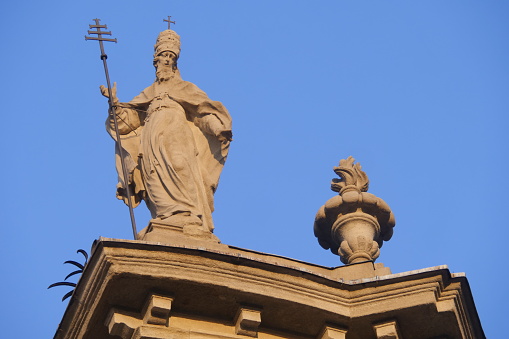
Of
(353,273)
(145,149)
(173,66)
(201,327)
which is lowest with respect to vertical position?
(201,327)

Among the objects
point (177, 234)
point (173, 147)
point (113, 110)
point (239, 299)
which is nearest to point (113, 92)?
point (113, 110)

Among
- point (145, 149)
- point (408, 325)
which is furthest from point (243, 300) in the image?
point (145, 149)

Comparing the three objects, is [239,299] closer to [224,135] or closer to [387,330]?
[387,330]

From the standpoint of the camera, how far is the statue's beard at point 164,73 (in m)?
19.9

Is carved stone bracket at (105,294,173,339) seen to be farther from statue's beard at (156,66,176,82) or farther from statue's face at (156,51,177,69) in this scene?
statue's face at (156,51,177,69)

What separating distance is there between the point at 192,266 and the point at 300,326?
1427 millimetres

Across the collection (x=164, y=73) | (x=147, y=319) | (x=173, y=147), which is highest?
(x=164, y=73)

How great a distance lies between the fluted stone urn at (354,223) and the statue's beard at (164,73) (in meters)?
2.54

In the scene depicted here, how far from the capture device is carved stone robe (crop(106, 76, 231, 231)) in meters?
18.3

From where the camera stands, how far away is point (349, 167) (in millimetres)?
19516

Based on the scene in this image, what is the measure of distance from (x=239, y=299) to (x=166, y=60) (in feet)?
→ 14.7

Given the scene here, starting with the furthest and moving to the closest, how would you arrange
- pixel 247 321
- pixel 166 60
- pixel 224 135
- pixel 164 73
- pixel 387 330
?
pixel 166 60 < pixel 164 73 < pixel 224 135 < pixel 387 330 < pixel 247 321

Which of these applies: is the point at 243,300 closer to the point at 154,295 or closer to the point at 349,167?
the point at 154,295

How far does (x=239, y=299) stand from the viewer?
16656 mm
